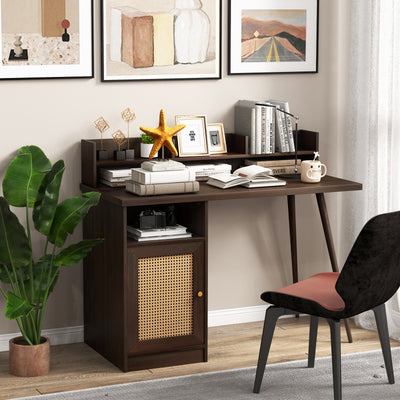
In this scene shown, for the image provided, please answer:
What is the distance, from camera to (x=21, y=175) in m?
3.68

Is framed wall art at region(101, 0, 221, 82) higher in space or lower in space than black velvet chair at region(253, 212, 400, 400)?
higher

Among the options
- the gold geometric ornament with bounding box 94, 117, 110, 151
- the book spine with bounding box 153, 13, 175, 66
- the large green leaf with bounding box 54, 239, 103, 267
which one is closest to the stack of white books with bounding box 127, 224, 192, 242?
the large green leaf with bounding box 54, 239, 103, 267

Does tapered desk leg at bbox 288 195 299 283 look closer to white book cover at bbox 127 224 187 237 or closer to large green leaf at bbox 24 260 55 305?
white book cover at bbox 127 224 187 237

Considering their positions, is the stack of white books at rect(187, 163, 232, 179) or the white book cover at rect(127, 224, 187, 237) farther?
the stack of white books at rect(187, 163, 232, 179)

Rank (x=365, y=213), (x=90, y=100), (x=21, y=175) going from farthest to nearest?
A: (x=365, y=213)
(x=90, y=100)
(x=21, y=175)

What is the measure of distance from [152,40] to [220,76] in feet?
1.38

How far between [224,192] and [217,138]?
1.77 feet

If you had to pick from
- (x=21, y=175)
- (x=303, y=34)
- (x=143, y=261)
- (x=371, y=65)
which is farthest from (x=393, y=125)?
(x=21, y=175)

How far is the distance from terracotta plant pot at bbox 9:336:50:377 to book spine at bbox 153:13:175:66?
4.97 ft

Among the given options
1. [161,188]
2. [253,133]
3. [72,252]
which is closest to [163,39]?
[253,133]

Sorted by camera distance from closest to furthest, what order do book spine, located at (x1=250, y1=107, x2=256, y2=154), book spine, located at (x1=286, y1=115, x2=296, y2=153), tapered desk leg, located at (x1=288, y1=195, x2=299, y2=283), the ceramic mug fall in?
the ceramic mug, book spine, located at (x1=250, y1=107, x2=256, y2=154), book spine, located at (x1=286, y1=115, x2=296, y2=153), tapered desk leg, located at (x1=288, y1=195, x2=299, y2=283)

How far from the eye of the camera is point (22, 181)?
3686mm

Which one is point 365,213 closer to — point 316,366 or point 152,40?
point 316,366

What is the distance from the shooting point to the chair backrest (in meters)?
3.19
